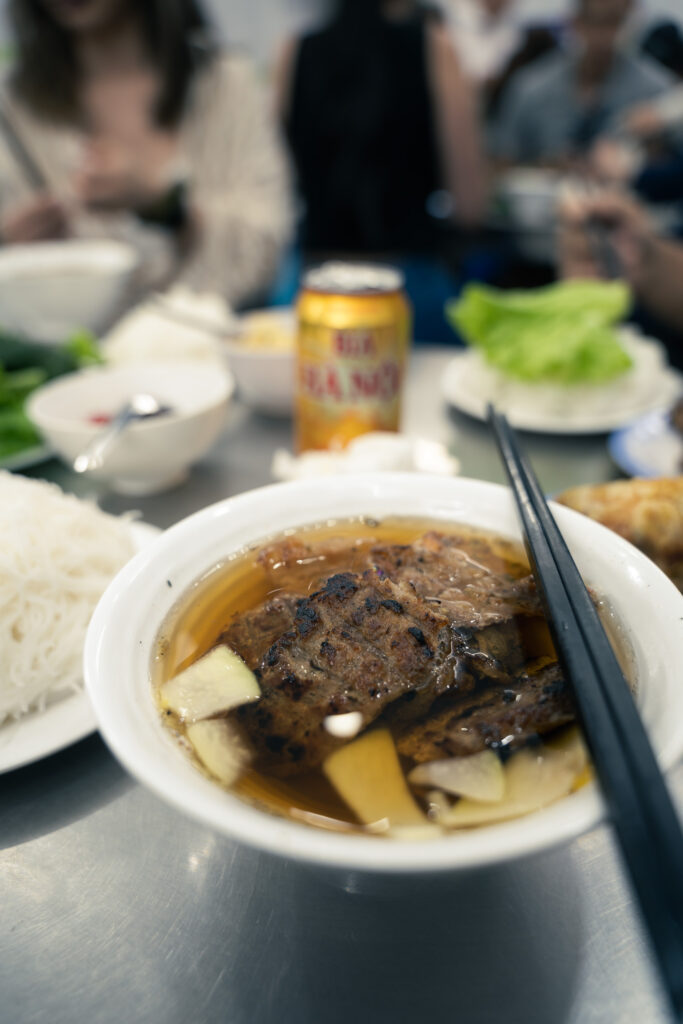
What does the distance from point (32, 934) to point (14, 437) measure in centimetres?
134

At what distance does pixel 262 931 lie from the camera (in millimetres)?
788

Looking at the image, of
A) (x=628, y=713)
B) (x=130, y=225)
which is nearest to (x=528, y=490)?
(x=628, y=713)

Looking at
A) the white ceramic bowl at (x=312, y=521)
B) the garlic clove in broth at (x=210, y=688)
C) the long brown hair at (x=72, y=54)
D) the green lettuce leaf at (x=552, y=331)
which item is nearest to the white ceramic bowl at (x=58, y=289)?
the green lettuce leaf at (x=552, y=331)

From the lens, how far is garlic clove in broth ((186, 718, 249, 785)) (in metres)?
0.75

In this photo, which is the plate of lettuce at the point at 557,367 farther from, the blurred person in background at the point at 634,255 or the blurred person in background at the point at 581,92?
the blurred person in background at the point at 581,92

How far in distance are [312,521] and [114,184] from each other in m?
2.60

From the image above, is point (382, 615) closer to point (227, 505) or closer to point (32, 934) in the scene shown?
point (227, 505)

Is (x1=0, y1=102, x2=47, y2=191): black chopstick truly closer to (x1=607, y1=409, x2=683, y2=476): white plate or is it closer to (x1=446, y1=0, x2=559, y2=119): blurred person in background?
(x1=607, y1=409, x2=683, y2=476): white plate

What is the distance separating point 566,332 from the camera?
2326 mm

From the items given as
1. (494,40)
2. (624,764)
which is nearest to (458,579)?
(624,764)

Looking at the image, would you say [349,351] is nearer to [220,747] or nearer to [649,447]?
[649,447]

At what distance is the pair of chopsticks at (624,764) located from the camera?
0.50 m

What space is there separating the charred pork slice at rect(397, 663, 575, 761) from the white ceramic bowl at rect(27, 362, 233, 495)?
1.04 meters

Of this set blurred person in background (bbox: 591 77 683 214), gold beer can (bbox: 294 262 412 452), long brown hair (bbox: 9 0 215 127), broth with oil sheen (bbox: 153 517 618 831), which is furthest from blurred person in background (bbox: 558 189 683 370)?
long brown hair (bbox: 9 0 215 127)
